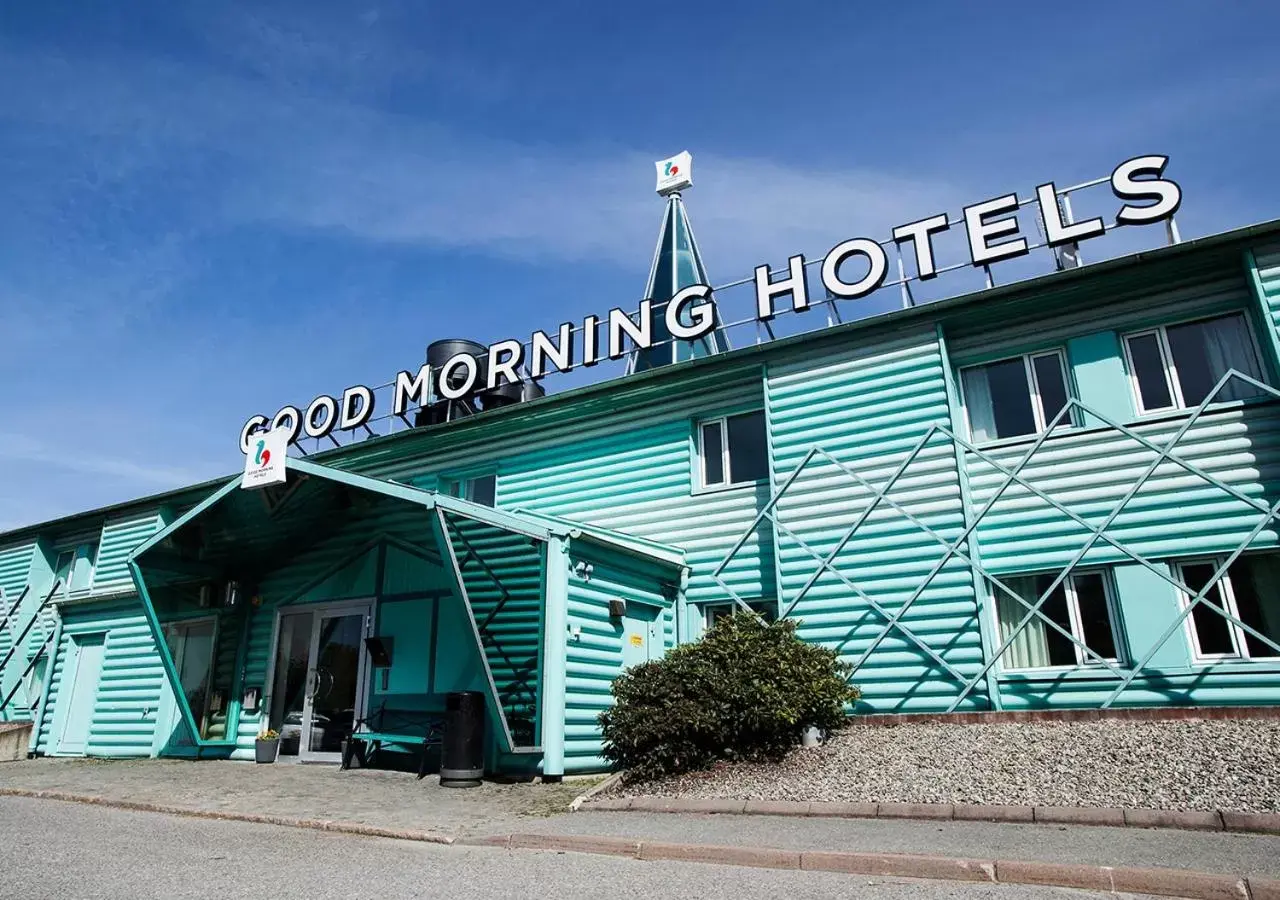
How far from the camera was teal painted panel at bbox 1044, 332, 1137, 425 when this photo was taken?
11.6m

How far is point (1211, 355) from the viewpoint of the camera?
11328 mm

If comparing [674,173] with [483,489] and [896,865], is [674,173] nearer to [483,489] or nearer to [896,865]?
[483,489]

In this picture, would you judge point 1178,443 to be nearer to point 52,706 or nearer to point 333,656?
point 333,656

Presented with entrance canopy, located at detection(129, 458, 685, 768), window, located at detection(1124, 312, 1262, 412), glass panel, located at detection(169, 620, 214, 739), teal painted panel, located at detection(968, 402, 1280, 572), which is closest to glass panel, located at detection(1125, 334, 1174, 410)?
window, located at detection(1124, 312, 1262, 412)

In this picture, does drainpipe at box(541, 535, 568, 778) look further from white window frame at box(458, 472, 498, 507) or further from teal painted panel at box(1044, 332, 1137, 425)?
teal painted panel at box(1044, 332, 1137, 425)

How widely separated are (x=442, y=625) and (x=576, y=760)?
12.3 feet

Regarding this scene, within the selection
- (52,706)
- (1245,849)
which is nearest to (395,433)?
(52,706)

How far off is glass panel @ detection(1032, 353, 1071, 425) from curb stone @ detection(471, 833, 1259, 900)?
26.0ft

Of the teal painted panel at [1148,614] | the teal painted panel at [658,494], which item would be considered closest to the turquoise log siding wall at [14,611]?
the teal painted panel at [658,494]

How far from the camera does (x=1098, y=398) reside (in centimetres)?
1173

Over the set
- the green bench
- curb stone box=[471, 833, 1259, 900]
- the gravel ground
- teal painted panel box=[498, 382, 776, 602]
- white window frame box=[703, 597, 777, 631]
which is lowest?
curb stone box=[471, 833, 1259, 900]

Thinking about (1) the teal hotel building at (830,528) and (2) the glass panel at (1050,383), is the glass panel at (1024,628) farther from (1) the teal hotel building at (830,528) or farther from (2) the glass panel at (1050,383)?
(2) the glass panel at (1050,383)

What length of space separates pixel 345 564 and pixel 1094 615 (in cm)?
1203

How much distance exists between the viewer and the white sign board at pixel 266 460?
13.2 meters
